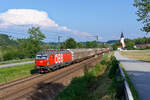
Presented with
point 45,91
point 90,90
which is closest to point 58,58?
point 45,91

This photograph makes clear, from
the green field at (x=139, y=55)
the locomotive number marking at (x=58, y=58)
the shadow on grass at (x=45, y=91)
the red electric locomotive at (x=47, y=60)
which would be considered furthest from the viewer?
the green field at (x=139, y=55)

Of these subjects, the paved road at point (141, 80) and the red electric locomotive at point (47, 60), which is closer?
the paved road at point (141, 80)

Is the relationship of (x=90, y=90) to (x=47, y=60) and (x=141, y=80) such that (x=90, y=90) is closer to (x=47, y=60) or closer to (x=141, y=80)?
(x=141, y=80)

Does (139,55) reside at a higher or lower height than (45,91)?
higher

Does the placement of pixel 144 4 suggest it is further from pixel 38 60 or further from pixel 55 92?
pixel 55 92

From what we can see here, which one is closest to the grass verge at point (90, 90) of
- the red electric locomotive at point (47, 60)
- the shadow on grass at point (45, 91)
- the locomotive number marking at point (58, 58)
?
the shadow on grass at point (45, 91)

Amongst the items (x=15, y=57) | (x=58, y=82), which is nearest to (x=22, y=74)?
(x=58, y=82)

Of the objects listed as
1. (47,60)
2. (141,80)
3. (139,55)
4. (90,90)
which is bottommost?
(90,90)

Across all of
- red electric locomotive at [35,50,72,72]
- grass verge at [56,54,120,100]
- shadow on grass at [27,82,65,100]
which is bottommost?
shadow on grass at [27,82,65,100]

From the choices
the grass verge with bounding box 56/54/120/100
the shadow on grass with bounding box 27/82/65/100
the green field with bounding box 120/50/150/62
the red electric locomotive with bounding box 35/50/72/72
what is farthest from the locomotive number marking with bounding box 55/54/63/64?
the green field with bounding box 120/50/150/62

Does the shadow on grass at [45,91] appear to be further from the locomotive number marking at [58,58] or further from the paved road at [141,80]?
the locomotive number marking at [58,58]

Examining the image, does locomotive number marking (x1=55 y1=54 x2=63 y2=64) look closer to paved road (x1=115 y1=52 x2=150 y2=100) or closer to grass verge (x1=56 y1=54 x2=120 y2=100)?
grass verge (x1=56 y1=54 x2=120 y2=100)

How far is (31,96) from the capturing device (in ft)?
41.1

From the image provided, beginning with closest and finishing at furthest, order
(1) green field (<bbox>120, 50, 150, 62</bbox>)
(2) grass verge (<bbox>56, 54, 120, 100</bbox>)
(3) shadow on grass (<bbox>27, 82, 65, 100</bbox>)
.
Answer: (2) grass verge (<bbox>56, 54, 120, 100</bbox>), (3) shadow on grass (<bbox>27, 82, 65, 100</bbox>), (1) green field (<bbox>120, 50, 150, 62</bbox>)
